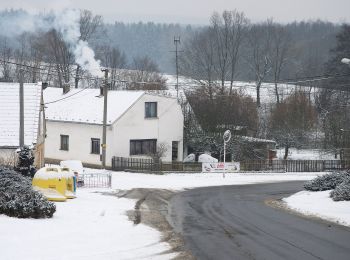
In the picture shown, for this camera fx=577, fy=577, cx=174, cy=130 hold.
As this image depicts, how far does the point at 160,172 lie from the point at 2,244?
28.9 meters

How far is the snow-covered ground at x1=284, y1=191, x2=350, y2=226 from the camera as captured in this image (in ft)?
72.7

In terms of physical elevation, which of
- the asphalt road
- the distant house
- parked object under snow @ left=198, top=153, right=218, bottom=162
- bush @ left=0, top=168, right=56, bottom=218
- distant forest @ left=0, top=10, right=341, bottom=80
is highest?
distant forest @ left=0, top=10, right=341, bottom=80

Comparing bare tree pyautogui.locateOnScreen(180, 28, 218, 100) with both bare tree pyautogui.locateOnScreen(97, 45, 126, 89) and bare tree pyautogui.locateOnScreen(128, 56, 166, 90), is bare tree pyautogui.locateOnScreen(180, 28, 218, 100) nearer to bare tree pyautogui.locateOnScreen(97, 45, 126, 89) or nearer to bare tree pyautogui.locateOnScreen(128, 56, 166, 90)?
bare tree pyautogui.locateOnScreen(128, 56, 166, 90)

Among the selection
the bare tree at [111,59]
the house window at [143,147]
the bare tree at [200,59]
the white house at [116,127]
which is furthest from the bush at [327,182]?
the bare tree at [111,59]

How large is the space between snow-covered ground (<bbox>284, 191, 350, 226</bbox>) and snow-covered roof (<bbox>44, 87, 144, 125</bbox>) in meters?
19.7

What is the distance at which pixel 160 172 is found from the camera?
42750 millimetres

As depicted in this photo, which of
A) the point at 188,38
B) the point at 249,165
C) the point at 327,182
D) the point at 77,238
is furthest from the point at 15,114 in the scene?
the point at 188,38

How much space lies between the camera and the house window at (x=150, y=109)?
46625mm

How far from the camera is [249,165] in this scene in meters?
46.3

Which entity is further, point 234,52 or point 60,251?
point 234,52

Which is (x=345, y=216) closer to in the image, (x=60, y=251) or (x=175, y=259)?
(x=175, y=259)

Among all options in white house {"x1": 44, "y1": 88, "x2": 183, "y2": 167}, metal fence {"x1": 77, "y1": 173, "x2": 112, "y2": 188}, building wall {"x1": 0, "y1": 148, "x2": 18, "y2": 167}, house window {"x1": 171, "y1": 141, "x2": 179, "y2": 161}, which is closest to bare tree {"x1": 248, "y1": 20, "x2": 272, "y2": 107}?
house window {"x1": 171, "y1": 141, "x2": 179, "y2": 161}

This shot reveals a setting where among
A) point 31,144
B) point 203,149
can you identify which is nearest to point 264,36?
point 203,149

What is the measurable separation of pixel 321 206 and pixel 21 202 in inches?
518
